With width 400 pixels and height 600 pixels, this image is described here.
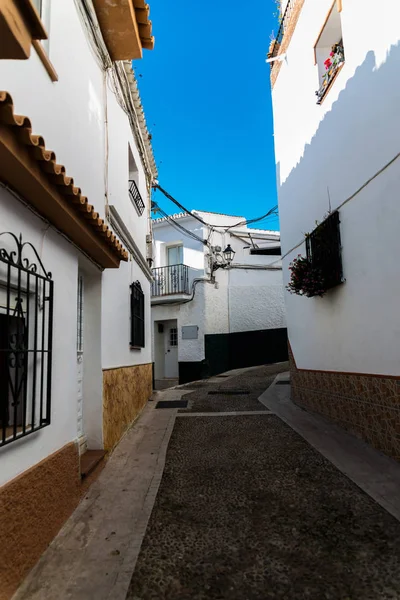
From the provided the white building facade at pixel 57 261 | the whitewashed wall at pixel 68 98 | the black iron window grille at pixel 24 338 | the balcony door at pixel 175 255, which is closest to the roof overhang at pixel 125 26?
the white building facade at pixel 57 261

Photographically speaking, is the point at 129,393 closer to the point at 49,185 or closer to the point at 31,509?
the point at 31,509

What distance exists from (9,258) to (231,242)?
13.8 metres

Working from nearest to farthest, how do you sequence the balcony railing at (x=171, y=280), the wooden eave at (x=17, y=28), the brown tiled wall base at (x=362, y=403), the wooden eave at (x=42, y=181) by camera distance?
the wooden eave at (x=17, y=28) → the wooden eave at (x=42, y=181) → the brown tiled wall base at (x=362, y=403) → the balcony railing at (x=171, y=280)

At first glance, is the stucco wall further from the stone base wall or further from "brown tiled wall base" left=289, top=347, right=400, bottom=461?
"brown tiled wall base" left=289, top=347, right=400, bottom=461

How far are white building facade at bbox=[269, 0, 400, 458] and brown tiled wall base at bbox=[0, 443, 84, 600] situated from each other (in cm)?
317

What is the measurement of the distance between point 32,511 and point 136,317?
4529 millimetres

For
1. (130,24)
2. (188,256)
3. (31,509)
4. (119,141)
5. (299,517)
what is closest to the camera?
(31,509)

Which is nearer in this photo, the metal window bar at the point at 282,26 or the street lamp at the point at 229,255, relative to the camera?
the metal window bar at the point at 282,26

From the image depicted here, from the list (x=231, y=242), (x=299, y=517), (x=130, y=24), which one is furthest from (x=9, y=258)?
(x=231, y=242)

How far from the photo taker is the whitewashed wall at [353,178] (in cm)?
420

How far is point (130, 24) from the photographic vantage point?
4719mm

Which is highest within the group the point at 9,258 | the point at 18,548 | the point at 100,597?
the point at 9,258

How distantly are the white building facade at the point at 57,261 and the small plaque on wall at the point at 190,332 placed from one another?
8211 millimetres

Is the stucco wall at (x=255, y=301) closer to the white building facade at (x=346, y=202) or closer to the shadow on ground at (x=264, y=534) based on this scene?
the white building facade at (x=346, y=202)
